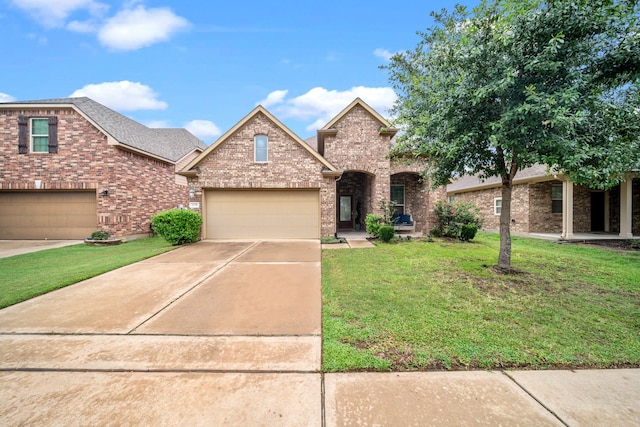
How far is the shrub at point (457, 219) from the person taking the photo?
11070mm

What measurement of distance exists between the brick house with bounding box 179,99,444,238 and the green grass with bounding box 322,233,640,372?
4.73 m

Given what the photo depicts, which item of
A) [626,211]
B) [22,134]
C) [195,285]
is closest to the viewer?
[195,285]

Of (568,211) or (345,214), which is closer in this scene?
(568,211)

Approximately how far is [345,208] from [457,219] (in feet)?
19.6

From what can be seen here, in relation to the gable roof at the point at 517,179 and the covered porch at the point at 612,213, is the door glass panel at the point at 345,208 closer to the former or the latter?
the gable roof at the point at 517,179

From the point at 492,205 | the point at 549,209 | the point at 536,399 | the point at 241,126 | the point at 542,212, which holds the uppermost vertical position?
the point at 241,126

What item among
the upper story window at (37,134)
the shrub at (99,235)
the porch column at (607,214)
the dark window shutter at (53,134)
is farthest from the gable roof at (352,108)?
the porch column at (607,214)

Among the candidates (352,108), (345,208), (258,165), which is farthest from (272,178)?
(345,208)

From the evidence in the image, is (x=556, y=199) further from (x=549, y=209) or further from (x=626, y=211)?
(x=626, y=211)

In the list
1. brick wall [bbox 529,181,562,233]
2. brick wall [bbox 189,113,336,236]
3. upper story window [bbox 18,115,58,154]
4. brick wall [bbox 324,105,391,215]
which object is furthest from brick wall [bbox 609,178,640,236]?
upper story window [bbox 18,115,58,154]

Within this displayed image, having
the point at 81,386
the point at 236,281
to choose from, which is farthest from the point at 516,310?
the point at 81,386

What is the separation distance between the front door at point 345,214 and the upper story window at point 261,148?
222 inches

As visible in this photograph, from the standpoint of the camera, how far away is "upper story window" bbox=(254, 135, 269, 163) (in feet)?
36.5

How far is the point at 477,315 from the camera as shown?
12.2ft
